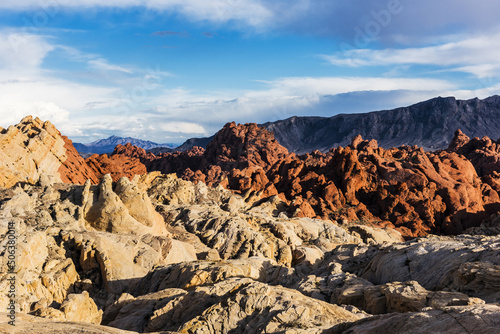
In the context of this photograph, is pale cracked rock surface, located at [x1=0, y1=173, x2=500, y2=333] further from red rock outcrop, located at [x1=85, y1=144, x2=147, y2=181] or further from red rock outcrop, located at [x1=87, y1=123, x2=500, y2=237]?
red rock outcrop, located at [x1=87, y1=123, x2=500, y2=237]

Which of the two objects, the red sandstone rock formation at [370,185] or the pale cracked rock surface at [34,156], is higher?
the pale cracked rock surface at [34,156]

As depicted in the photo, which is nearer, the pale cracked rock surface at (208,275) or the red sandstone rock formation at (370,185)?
the pale cracked rock surface at (208,275)

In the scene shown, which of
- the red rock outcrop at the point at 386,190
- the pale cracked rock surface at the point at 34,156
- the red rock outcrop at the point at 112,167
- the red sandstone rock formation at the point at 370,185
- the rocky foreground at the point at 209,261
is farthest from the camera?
the red rock outcrop at the point at 386,190

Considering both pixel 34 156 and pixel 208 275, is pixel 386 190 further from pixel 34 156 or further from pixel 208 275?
pixel 208 275

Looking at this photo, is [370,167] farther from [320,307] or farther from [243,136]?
[243,136]

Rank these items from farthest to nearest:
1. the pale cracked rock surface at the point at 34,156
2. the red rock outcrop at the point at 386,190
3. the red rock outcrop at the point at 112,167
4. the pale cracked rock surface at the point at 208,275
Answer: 1. the red rock outcrop at the point at 386,190
2. the red rock outcrop at the point at 112,167
3. the pale cracked rock surface at the point at 34,156
4. the pale cracked rock surface at the point at 208,275

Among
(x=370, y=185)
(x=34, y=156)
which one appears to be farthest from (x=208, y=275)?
(x=370, y=185)

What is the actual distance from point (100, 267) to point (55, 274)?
2906mm

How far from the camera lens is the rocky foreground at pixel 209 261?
16.0 metres

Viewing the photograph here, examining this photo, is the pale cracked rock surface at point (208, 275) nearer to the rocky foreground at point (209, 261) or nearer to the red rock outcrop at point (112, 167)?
the rocky foreground at point (209, 261)


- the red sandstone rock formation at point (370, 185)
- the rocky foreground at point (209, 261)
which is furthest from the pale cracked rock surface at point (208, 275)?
the red sandstone rock formation at point (370, 185)

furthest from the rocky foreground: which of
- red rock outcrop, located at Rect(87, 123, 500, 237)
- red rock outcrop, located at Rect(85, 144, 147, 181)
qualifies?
red rock outcrop, located at Rect(87, 123, 500, 237)

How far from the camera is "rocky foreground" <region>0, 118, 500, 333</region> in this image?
1603cm

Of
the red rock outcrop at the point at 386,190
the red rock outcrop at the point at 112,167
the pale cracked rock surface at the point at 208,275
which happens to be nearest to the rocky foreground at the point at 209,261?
the pale cracked rock surface at the point at 208,275
